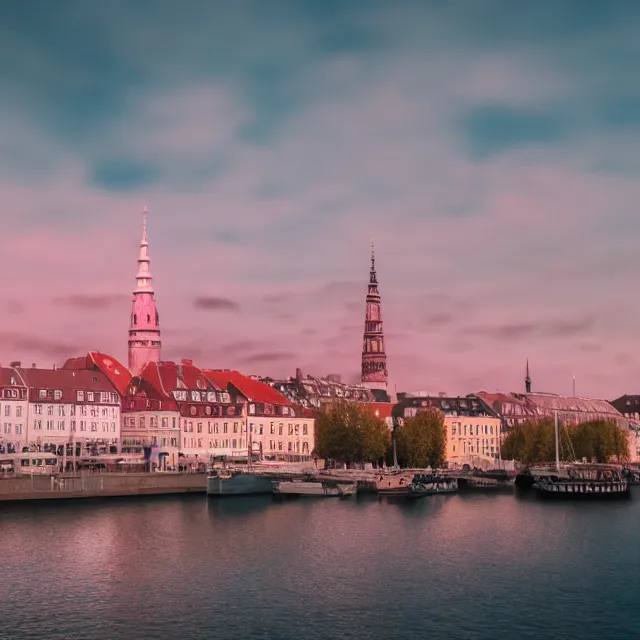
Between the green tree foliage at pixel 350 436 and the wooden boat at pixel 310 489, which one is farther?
the green tree foliage at pixel 350 436

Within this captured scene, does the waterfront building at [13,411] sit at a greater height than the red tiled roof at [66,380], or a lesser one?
lesser

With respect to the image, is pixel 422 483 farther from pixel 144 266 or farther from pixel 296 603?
pixel 296 603

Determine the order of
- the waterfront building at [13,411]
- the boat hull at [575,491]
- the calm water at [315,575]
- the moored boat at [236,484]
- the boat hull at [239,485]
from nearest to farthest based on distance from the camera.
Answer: the calm water at [315,575], the boat hull at [239,485], the moored boat at [236,484], the boat hull at [575,491], the waterfront building at [13,411]

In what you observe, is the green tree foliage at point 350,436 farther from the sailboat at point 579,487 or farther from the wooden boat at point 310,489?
the wooden boat at point 310,489

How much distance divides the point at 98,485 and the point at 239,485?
1856 cm

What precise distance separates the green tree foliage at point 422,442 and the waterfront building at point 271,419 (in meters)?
17.2

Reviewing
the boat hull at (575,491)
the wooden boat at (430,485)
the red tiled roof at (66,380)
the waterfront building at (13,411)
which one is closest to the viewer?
the wooden boat at (430,485)

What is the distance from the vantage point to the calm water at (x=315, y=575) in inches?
2181

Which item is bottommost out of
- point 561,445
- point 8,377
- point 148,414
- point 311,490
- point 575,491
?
point 575,491

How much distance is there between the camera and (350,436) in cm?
16975

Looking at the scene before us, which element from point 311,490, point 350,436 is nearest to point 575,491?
point 311,490

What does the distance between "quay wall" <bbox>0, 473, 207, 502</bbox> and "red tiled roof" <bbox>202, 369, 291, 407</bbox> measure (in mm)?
40115

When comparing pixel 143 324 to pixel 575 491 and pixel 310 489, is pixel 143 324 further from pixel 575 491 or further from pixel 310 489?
pixel 575 491

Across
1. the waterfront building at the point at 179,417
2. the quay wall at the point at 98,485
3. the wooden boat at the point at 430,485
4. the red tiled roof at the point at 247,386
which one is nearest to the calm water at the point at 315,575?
the quay wall at the point at 98,485
